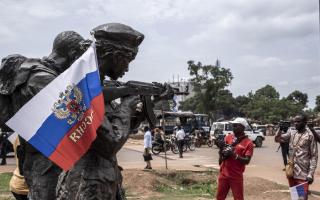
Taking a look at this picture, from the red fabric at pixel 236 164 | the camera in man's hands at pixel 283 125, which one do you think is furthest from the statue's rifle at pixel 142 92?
the camera in man's hands at pixel 283 125

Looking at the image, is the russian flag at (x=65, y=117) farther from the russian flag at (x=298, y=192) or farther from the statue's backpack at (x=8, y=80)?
the russian flag at (x=298, y=192)

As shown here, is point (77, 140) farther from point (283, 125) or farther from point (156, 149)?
point (156, 149)

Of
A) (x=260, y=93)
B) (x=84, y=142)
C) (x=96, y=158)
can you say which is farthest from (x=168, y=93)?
(x=260, y=93)

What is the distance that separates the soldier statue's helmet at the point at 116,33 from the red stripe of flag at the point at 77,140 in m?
0.46

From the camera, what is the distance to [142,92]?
2750mm

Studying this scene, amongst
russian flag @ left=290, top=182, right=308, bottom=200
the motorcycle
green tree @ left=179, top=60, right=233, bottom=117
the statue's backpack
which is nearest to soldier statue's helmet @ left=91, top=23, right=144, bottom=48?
the statue's backpack

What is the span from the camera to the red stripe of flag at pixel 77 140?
2160 millimetres

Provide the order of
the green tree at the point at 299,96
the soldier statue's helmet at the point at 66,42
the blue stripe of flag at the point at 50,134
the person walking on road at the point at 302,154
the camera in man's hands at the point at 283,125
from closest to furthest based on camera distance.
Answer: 1. the blue stripe of flag at the point at 50,134
2. the soldier statue's helmet at the point at 66,42
3. the person walking on road at the point at 302,154
4. the camera in man's hands at the point at 283,125
5. the green tree at the point at 299,96

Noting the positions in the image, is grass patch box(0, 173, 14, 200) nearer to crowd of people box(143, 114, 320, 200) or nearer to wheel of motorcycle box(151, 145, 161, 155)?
crowd of people box(143, 114, 320, 200)

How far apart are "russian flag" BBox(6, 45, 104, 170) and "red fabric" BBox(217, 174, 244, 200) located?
182 inches

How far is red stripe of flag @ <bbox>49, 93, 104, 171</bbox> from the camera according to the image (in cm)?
216

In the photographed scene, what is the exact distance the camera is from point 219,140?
7.00 meters

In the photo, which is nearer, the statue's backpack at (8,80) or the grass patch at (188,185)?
the statue's backpack at (8,80)

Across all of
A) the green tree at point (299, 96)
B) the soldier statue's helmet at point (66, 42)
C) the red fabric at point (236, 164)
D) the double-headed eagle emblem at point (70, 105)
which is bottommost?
the red fabric at point (236, 164)
